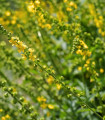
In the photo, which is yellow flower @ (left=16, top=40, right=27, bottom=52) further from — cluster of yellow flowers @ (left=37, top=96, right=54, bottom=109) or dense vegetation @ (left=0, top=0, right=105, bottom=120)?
cluster of yellow flowers @ (left=37, top=96, right=54, bottom=109)

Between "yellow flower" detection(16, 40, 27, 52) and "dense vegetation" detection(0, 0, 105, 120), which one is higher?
"dense vegetation" detection(0, 0, 105, 120)

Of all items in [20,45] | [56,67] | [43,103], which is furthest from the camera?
[56,67]

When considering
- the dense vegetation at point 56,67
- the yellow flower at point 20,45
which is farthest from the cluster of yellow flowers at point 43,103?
the yellow flower at point 20,45

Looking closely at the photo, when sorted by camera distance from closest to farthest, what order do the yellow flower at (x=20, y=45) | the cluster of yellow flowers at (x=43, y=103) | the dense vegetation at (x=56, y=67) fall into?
the yellow flower at (x=20, y=45) < the dense vegetation at (x=56, y=67) < the cluster of yellow flowers at (x=43, y=103)

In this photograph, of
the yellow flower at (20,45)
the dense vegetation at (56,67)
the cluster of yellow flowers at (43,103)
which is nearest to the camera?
the yellow flower at (20,45)

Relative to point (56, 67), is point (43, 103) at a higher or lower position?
lower

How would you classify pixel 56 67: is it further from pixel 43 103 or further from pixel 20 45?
pixel 20 45

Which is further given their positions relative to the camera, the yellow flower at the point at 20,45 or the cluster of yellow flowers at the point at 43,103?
the cluster of yellow flowers at the point at 43,103

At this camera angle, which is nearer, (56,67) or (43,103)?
(43,103)

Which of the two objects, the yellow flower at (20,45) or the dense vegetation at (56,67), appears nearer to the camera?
the yellow flower at (20,45)

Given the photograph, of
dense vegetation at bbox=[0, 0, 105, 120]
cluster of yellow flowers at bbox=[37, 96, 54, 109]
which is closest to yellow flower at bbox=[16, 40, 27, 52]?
dense vegetation at bbox=[0, 0, 105, 120]

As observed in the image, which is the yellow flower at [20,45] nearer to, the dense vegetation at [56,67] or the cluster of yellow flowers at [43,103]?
the dense vegetation at [56,67]

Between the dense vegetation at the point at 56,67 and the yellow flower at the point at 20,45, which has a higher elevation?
the dense vegetation at the point at 56,67

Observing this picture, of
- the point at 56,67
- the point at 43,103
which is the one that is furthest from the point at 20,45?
the point at 56,67
